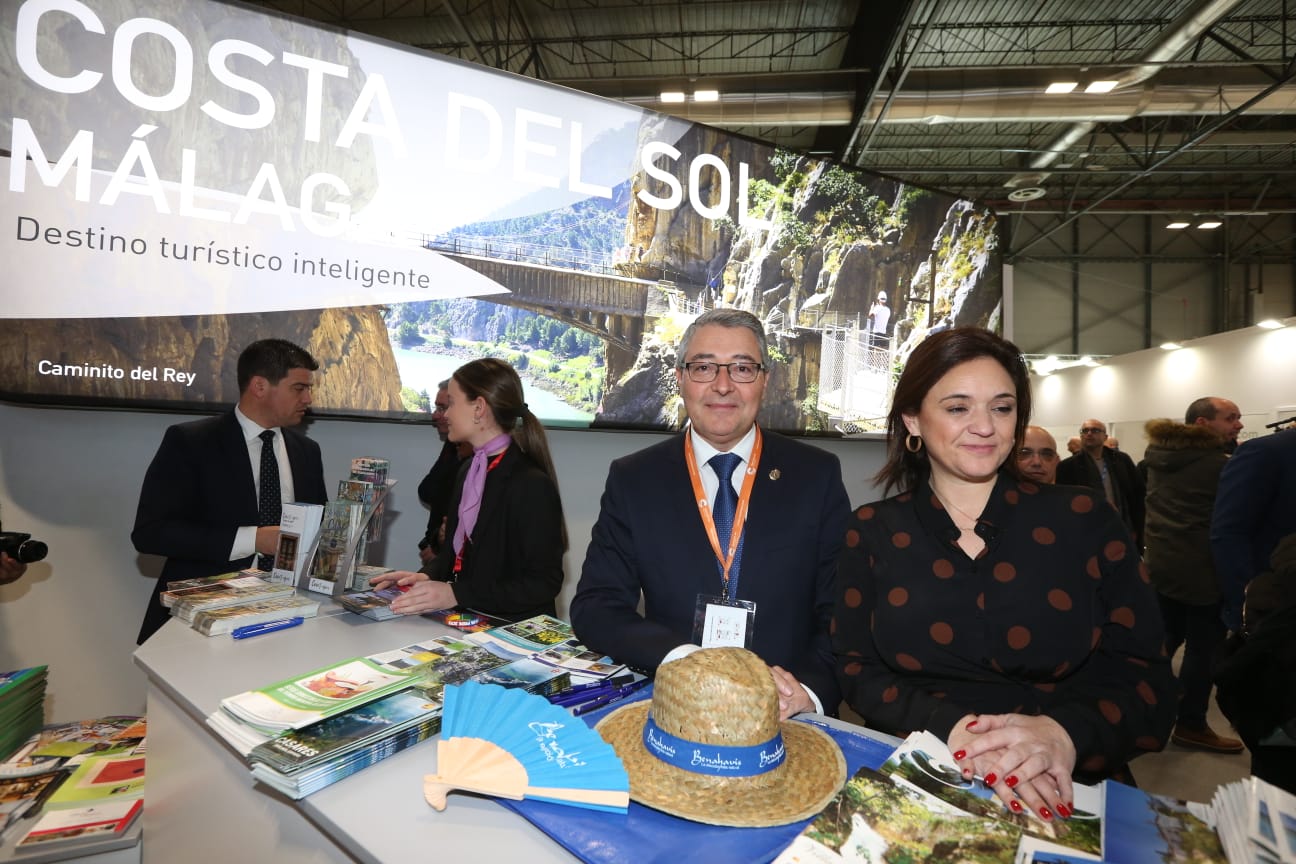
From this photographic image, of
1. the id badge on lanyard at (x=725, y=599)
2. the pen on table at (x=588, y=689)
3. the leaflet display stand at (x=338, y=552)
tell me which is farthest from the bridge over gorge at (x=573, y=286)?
the pen on table at (x=588, y=689)

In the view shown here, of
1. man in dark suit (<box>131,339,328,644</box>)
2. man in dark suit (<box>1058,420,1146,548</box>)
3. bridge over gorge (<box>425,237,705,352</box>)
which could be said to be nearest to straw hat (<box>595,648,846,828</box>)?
man in dark suit (<box>131,339,328,644</box>)

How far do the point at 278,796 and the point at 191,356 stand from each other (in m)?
2.39

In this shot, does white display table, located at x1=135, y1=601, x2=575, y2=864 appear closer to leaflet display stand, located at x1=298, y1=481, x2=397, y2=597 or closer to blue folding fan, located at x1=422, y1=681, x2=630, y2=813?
blue folding fan, located at x1=422, y1=681, x2=630, y2=813

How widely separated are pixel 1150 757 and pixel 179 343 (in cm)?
522

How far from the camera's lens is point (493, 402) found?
8.15 ft

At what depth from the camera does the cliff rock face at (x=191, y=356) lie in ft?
8.56

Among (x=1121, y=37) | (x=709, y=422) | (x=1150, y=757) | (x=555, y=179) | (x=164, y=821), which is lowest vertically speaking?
(x=1150, y=757)

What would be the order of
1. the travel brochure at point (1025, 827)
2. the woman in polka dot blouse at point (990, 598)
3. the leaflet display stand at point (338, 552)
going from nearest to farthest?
the travel brochure at point (1025, 827)
the woman in polka dot blouse at point (990, 598)
the leaflet display stand at point (338, 552)

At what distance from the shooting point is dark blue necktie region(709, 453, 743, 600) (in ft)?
5.50

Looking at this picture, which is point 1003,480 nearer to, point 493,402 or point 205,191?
point 493,402

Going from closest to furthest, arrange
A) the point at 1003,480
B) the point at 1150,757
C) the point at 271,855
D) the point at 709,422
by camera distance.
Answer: the point at 271,855 < the point at 1003,480 < the point at 709,422 < the point at 1150,757

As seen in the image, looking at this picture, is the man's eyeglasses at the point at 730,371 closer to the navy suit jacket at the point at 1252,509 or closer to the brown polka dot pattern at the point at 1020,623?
the brown polka dot pattern at the point at 1020,623

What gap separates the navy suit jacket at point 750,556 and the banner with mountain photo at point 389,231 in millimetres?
2026

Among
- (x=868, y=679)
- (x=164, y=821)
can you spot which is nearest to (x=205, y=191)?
(x=164, y=821)
